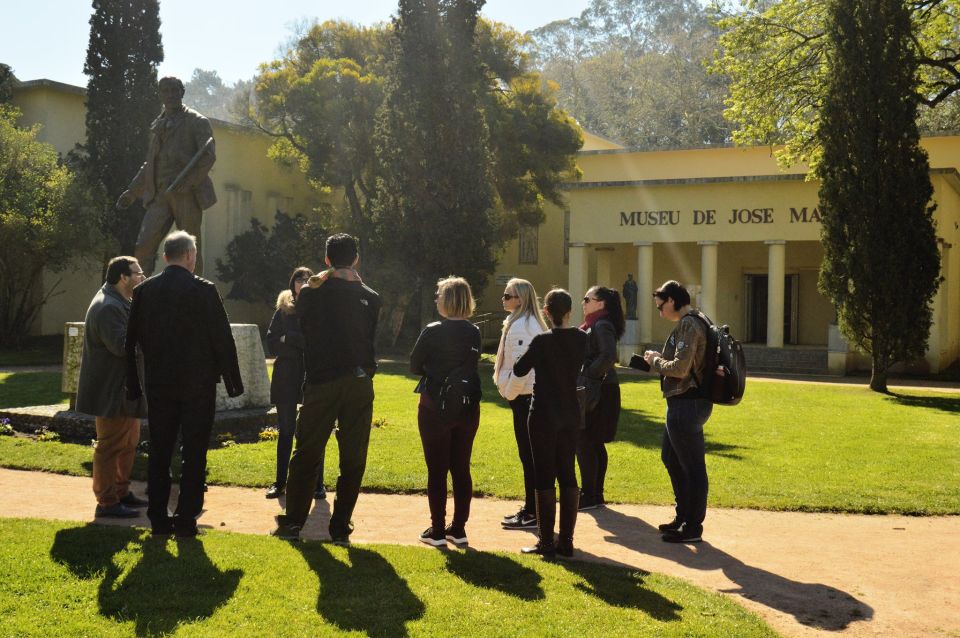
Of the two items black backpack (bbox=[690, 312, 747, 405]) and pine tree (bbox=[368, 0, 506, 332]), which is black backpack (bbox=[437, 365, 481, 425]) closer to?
black backpack (bbox=[690, 312, 747, 405])

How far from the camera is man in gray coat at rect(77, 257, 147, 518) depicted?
715 cm

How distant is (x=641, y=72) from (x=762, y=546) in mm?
61790

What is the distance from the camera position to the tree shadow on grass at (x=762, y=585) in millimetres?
5371

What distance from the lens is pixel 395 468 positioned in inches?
376

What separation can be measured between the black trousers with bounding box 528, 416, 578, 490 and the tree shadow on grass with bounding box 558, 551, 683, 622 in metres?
0.52

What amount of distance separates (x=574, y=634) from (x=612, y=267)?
28.2m

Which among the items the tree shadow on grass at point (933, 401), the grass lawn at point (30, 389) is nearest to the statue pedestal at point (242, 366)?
the grass lawn at point (30, 389)

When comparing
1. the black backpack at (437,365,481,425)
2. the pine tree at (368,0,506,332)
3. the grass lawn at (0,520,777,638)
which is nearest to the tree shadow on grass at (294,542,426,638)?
the grass lawn at (0,520,777,638)

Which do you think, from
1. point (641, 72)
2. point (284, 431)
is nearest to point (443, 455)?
point (284, 431)

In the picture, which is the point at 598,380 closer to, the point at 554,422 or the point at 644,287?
the point at 554,422

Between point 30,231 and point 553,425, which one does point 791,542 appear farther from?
point 30,231

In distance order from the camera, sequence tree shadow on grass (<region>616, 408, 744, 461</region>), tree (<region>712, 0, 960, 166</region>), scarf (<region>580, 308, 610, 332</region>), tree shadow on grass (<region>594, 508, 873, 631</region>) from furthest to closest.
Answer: tree (<region>712, 0, 960, 166</region>)
tree shadow on grass (<region>616, 408, 744, 461</region>)
scarf (<region>580, 308, 610, 332</region>)
tree shadow on grass (<region>594, 508, 873, 631</region>)

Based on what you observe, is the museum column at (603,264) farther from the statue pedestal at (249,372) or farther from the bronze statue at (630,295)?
the statue pedestal at (249,372)

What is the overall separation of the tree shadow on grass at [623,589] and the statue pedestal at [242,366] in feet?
19.7
